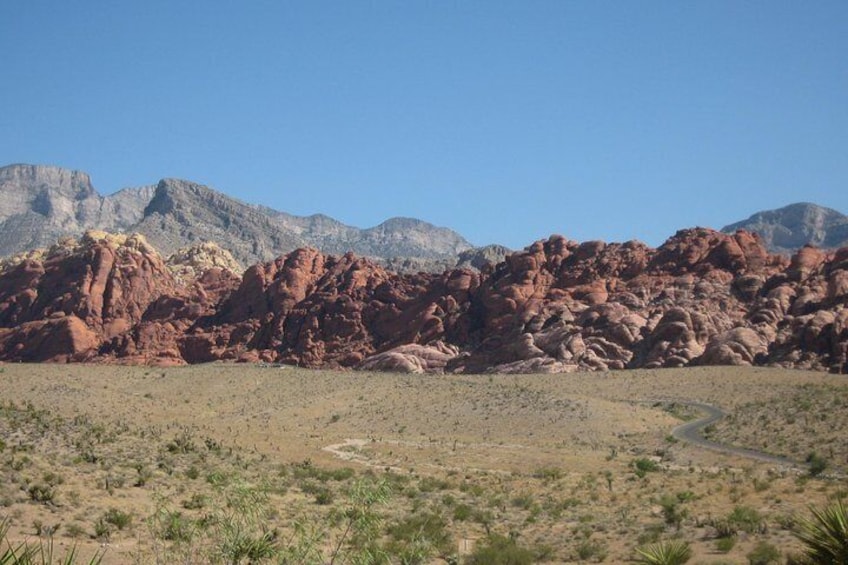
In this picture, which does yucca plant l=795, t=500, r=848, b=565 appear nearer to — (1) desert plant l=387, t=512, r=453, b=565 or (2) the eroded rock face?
(1) desert plant l=387, t=512, r=453, b=565

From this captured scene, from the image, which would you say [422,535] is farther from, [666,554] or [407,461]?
[407,461]

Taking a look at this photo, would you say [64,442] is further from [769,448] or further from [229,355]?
[229,355]

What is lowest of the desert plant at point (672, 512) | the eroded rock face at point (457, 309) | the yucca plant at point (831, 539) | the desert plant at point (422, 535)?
the desert plant at point (422, 535)

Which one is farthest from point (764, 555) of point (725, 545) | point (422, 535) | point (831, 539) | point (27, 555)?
point (27, 555)

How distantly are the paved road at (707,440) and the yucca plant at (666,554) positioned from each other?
76.6 ft

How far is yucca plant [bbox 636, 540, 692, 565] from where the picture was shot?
15117mm

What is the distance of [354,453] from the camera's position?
45.9 m

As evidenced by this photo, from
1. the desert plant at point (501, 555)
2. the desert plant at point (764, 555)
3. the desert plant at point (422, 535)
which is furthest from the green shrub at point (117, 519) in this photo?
the desert plant at point (764, 555)

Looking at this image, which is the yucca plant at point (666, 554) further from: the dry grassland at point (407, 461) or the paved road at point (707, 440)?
the paved road at point (707, 440)

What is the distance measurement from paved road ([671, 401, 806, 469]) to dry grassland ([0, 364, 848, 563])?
3.47 feet

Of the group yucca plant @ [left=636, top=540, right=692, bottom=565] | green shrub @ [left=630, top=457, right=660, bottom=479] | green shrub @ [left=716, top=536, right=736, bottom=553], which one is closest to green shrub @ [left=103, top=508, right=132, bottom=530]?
yucca plant @ [left=636, top=540, right=692, bottom=565]

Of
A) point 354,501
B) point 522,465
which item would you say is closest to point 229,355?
point 522,465

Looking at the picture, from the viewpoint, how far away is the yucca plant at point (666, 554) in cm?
1512

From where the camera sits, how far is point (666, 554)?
17.2 m
